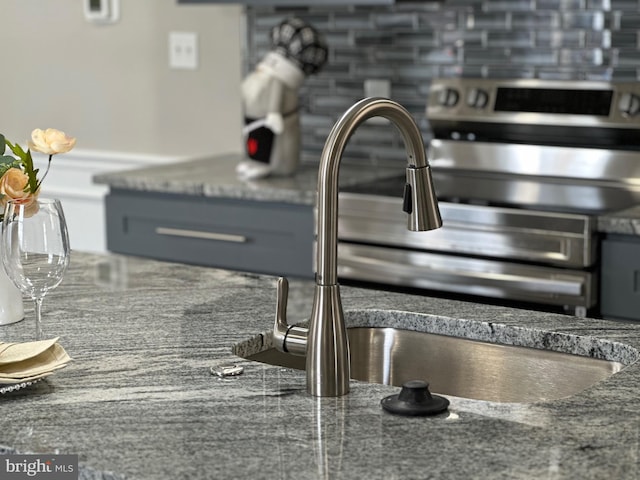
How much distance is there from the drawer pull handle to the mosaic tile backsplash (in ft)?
1.97

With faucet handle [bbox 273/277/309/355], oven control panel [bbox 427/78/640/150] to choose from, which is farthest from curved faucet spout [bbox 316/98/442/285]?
oven control panel [bbox 427/78/640/150]

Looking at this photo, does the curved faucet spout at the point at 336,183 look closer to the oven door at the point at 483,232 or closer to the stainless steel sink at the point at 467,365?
the stainless steel sink at the point at 467,365

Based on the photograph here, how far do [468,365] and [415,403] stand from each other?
44 centimetres

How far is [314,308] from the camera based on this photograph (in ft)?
4.59

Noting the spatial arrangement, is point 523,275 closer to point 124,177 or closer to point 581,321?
point 581,321

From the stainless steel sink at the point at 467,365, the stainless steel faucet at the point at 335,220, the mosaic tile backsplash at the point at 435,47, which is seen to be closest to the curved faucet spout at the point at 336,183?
the stainless steel faucet at the point at 335,220

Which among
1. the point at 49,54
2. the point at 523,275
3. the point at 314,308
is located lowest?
the point at 523,275

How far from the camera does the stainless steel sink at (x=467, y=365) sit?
5.46ft

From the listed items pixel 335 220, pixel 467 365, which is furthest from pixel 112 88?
pixel 335 220

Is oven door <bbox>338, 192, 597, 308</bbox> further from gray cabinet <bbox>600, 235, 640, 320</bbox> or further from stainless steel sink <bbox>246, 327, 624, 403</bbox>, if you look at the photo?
stainless steel sink <bbox>246, 327, 624, 403</bbox>

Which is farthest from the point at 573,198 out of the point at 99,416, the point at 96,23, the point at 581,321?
the point at 96,23

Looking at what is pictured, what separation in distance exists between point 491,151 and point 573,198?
1.45 ft

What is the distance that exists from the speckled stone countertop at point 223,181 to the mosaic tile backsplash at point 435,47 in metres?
0.23

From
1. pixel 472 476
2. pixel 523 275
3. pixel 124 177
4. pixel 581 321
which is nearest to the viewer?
pixel 472 476
